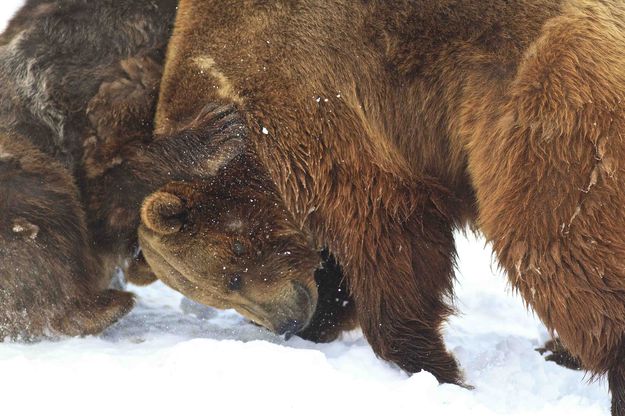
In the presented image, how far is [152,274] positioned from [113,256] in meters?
0.26

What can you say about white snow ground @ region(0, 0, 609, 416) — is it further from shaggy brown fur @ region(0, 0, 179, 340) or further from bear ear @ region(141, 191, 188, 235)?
bear ear @ region(141, 191, 188, 235)

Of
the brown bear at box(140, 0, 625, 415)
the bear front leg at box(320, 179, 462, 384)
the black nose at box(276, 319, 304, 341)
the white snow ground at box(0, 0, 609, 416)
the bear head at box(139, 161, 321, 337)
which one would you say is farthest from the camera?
the black nose at box(276, 319, 304, 341)

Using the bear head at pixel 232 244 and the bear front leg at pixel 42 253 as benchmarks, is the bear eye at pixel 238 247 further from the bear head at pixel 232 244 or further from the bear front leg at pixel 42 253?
the bear front leg at pixel 42 253

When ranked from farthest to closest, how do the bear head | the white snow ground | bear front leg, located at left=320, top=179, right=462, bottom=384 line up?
the bear head, bear front leg, located at left=320, top=179, right=462, bottom=384, the white snow ground

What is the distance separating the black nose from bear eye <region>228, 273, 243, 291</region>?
37 centimetres

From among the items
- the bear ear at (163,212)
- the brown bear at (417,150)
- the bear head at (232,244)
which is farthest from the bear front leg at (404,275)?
the bear ear at (163,212)

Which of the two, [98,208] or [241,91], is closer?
[241,91]

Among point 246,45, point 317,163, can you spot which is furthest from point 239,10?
point 317,163

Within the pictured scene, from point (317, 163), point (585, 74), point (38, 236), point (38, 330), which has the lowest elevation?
point (38, 330)

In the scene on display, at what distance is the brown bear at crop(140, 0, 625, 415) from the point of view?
4.13 meters

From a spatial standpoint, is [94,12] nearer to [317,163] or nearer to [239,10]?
[239,10]

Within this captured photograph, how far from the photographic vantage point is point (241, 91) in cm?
475

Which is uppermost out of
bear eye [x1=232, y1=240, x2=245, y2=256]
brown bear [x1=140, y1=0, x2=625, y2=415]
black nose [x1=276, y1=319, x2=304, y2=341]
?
brown bear [x1=140, y1=0, x2=625, y2=415]

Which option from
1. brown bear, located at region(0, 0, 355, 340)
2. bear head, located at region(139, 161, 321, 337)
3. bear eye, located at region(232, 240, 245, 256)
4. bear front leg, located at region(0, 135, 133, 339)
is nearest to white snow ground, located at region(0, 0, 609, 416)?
bear front leg, located at region(0, 135, 133, 339)
